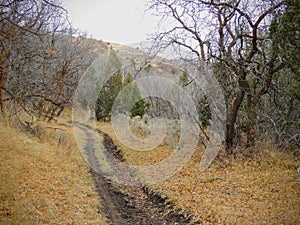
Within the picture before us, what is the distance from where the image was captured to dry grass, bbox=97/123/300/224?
7.34 meters

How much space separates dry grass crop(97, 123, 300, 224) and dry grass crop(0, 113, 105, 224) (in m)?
2.60

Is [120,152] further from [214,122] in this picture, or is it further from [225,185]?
[225,185]

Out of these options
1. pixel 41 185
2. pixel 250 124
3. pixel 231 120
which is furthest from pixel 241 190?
pixel 41 185

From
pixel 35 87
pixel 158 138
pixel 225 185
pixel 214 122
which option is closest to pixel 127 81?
pixel 158 138

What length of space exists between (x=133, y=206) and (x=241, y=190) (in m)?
3.22

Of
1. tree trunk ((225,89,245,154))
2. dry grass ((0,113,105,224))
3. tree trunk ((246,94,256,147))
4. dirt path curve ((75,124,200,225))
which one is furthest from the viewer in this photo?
tree trunk ((246,94,256,147))

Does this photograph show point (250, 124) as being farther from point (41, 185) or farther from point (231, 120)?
point (41, 185)

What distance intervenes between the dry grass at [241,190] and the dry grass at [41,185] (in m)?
2.60

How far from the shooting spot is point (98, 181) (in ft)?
38.0

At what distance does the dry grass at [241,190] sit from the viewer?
7336mm

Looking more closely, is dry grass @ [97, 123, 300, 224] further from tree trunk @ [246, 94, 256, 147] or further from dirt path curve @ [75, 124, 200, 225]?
tree trunk @ [246, 94, 256, 147]

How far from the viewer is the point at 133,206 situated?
9.26 m

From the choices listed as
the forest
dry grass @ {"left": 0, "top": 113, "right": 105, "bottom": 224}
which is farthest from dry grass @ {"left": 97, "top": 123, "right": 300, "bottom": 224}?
dry grass @ {"left": 0, "top": 113, "right": 105, "bottom": 224}

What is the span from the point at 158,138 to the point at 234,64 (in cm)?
748
